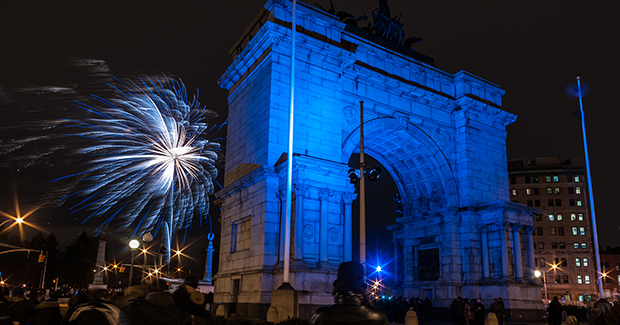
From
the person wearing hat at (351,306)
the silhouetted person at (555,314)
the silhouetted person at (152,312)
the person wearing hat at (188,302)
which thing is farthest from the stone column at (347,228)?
the person wearing hat at (351,306)

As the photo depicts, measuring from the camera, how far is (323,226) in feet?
79.2

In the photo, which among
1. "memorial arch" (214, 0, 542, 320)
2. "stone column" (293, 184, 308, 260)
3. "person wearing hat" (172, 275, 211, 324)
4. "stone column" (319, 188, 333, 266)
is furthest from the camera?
"memorial arch" (214, 0, 542, 320)

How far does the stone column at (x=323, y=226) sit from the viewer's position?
23812 millimetres

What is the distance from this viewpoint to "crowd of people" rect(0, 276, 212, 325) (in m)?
4.73

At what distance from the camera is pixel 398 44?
110 feet

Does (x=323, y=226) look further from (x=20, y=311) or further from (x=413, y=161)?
(x=20, y=311)

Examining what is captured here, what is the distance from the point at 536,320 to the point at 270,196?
1884 centimetres

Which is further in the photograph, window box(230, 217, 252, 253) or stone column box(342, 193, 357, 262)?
window box(230, 217, 252, 253)

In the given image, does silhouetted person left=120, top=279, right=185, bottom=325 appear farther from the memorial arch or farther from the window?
the window

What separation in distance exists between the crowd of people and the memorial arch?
1569 cm

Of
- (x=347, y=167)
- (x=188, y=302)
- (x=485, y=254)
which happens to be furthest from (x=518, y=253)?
(x=188, y=302)

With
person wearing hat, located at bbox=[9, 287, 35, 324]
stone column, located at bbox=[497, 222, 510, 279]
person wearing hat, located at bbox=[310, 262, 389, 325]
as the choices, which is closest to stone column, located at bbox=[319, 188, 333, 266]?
stone column, located at bbox=[497, 222, 510, 279]

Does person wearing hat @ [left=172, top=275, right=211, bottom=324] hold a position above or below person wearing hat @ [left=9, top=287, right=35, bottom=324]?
above

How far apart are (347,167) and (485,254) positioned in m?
12.2
